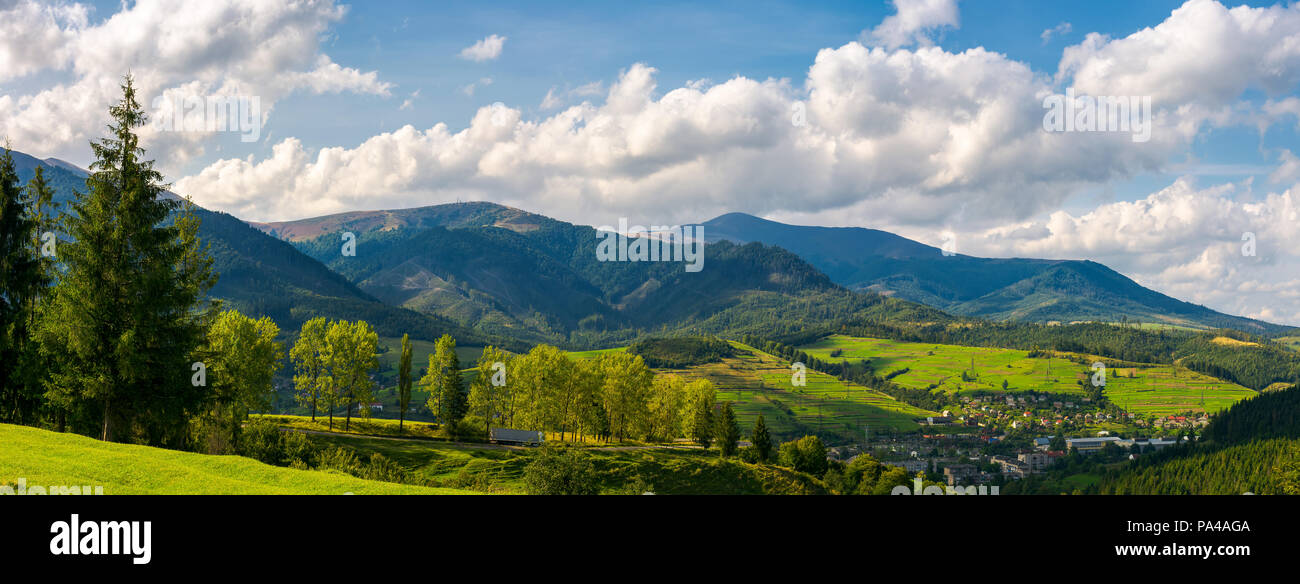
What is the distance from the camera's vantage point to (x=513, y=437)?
99312mm

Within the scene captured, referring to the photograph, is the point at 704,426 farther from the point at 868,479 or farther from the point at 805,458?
the point at 868,479

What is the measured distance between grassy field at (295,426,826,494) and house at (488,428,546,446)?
548cm

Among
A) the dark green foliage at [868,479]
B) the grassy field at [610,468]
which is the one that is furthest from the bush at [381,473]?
the dark green foliage at [868,479]

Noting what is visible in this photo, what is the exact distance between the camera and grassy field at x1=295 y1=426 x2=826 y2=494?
7375cm

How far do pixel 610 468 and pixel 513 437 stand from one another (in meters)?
20.9

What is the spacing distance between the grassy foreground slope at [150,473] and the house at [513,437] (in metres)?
64.7

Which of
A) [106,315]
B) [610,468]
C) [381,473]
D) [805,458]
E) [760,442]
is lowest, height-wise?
[805,458]

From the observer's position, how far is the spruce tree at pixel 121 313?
1658 inches

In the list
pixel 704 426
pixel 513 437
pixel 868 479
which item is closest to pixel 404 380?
pixel 513 437

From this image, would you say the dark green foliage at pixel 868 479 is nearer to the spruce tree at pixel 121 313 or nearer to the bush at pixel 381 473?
the bush at pixel 381 473

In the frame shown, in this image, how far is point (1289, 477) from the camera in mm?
99812

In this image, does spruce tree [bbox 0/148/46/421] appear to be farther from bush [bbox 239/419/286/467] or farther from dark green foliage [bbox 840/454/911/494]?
dark green foliage [bbox 840/454/911/494]
